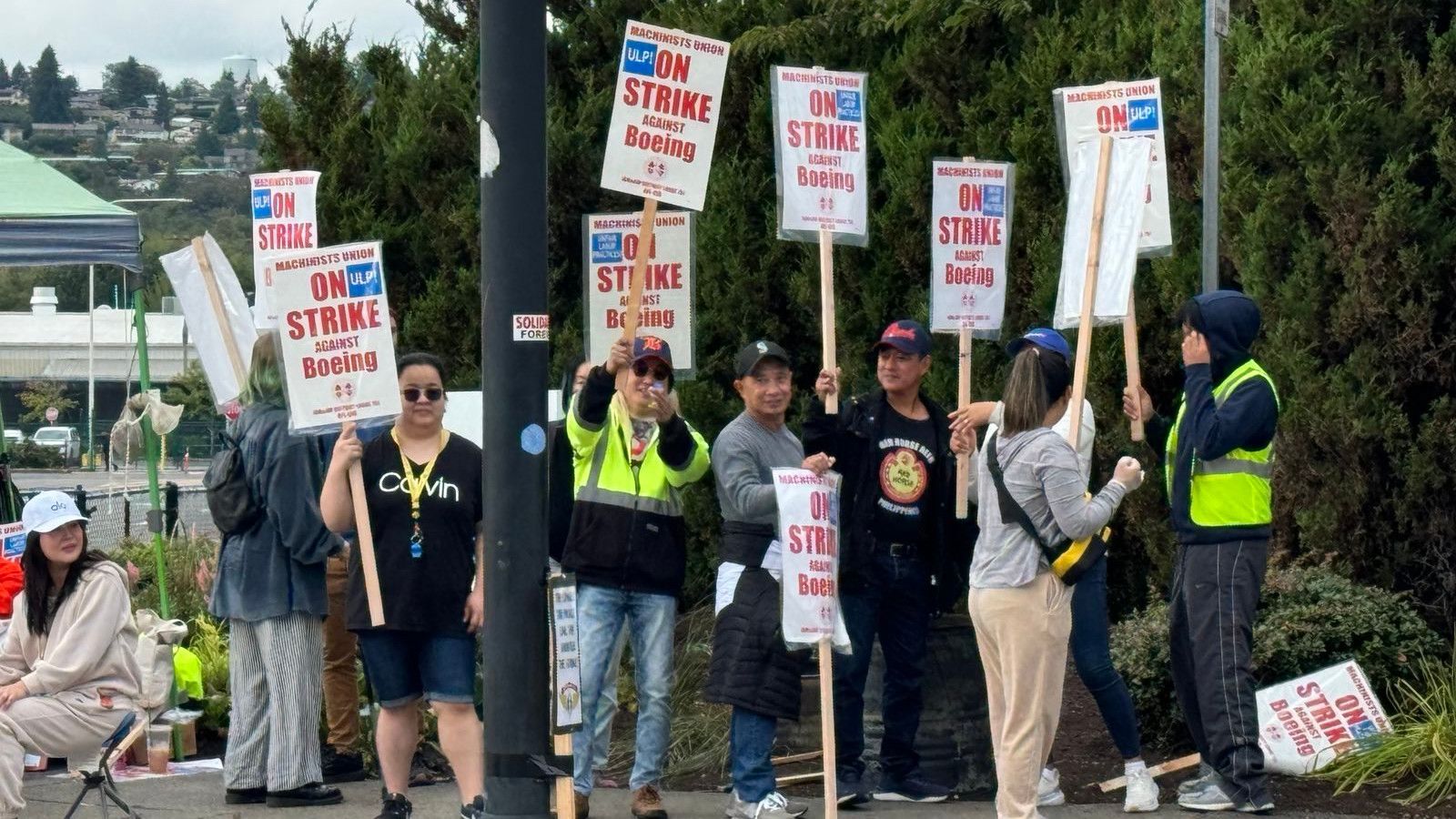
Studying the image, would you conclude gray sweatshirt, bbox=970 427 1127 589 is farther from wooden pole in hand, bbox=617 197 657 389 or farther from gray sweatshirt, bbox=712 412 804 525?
wooden pole in hand, bbox=617 197 657 389

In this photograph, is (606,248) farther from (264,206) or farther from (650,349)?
(264,206)

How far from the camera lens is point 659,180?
23.7ft

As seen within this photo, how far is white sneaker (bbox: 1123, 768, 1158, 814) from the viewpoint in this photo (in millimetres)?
7430

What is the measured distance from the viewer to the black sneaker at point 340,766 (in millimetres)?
8422

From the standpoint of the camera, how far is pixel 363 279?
23.4 ft

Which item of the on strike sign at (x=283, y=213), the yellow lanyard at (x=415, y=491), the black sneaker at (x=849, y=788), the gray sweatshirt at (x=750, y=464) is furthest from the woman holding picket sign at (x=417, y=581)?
the on strike sign at (x=283, y=213)

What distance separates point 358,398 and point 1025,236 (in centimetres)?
438

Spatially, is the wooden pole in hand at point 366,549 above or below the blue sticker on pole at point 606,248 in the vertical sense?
below

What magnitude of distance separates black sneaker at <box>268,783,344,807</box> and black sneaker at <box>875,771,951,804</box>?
2.36m

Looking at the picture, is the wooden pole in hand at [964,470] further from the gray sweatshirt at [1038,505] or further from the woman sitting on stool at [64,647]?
the woman sitting on stool at [64,647]

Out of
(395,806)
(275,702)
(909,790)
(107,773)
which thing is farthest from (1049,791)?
(107,773)

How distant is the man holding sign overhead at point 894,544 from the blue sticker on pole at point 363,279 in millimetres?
1816

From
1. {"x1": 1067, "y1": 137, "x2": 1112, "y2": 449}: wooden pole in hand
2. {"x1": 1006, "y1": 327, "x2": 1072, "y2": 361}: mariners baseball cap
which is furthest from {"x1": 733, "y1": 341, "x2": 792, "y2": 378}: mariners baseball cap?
{"x1": 1067, "y1": 137, "x2": 1112, "y2": 449}: wooden pole in hand

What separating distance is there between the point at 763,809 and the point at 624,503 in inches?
52.3
